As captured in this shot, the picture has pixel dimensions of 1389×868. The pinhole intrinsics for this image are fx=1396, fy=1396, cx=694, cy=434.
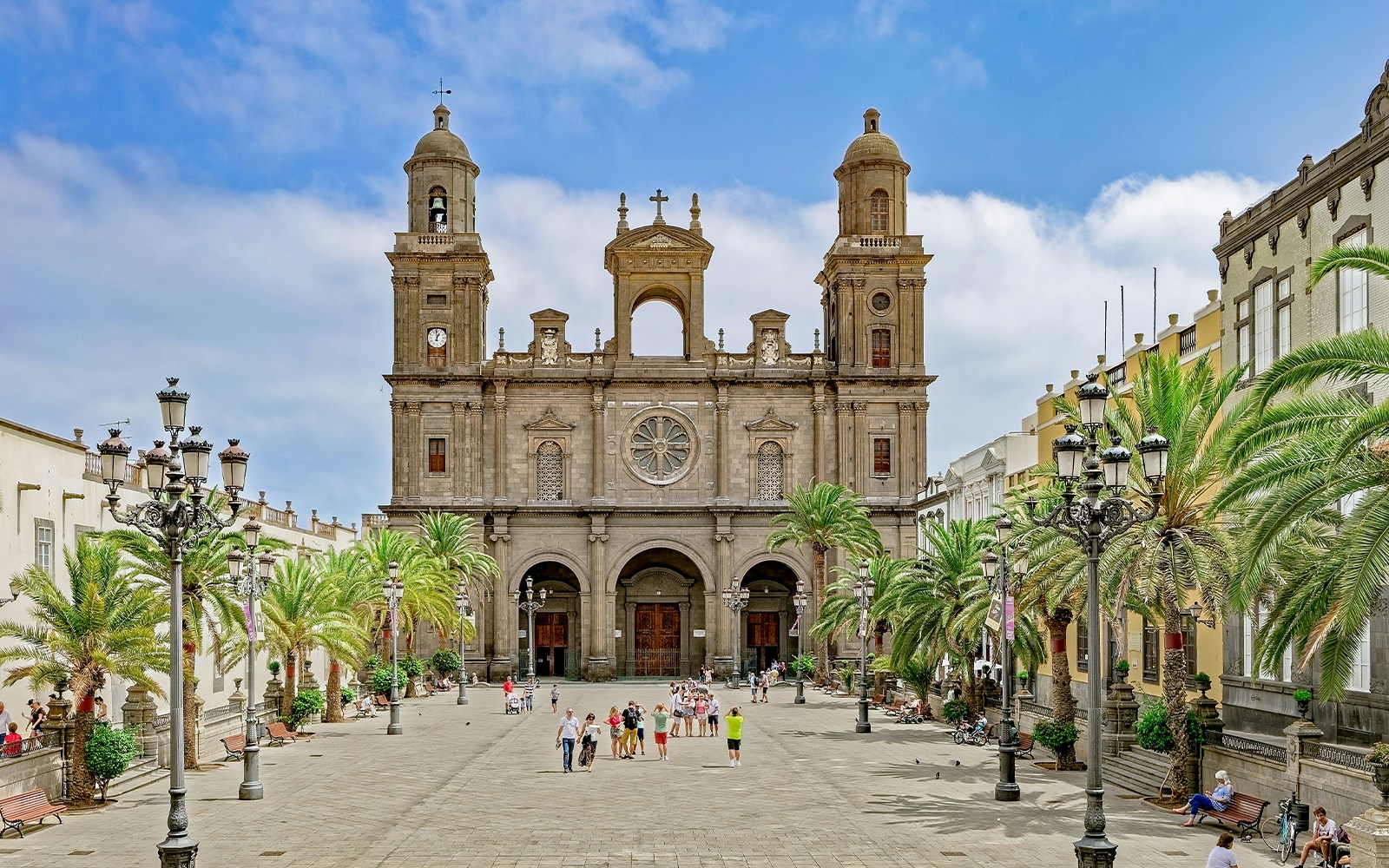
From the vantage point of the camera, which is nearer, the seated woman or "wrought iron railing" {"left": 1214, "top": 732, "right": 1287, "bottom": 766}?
the seated woman

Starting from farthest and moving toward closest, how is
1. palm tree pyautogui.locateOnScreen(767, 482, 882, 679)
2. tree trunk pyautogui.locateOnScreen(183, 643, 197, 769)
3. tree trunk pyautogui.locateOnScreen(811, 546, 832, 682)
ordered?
tree trunk pyautogui.locateOnScreen(811, 546, 832, 682), palm tree pyautogui.locateOnScreen(767, 482, 882, 679), tree trunk pyautogui.locateOnScreen(183, 643, 197, 769)

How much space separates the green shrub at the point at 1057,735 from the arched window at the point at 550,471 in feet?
131

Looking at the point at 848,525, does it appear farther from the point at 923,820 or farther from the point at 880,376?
the point at 923,820

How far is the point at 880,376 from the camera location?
225ft

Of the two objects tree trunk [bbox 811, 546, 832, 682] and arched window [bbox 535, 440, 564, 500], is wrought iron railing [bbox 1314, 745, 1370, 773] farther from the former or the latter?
arched window [bbox 535, 440, 564, 500]

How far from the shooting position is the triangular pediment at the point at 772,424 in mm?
68938

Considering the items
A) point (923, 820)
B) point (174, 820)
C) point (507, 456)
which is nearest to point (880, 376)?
point (507, 456)

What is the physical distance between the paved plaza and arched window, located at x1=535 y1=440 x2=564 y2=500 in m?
31.3

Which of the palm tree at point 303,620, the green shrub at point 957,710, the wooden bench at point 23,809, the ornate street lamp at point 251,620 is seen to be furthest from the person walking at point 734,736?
the wooden bench at point 23,809

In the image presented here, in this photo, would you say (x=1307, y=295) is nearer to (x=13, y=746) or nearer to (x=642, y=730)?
(x=642, y=730)

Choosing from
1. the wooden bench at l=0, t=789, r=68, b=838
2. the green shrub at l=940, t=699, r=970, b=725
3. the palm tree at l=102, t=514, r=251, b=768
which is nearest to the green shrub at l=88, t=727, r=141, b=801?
the wooden bench at l=0, t=789, r=68, b=838

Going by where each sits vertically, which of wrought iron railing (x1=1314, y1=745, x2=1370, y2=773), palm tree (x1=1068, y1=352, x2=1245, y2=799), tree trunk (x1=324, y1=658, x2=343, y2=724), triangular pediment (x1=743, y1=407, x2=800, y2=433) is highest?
triangular pediment (x1=743, y1=407, x2=800, y2=433)

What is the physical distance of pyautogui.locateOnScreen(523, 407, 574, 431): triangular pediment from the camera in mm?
68812

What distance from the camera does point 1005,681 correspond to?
29359mm
